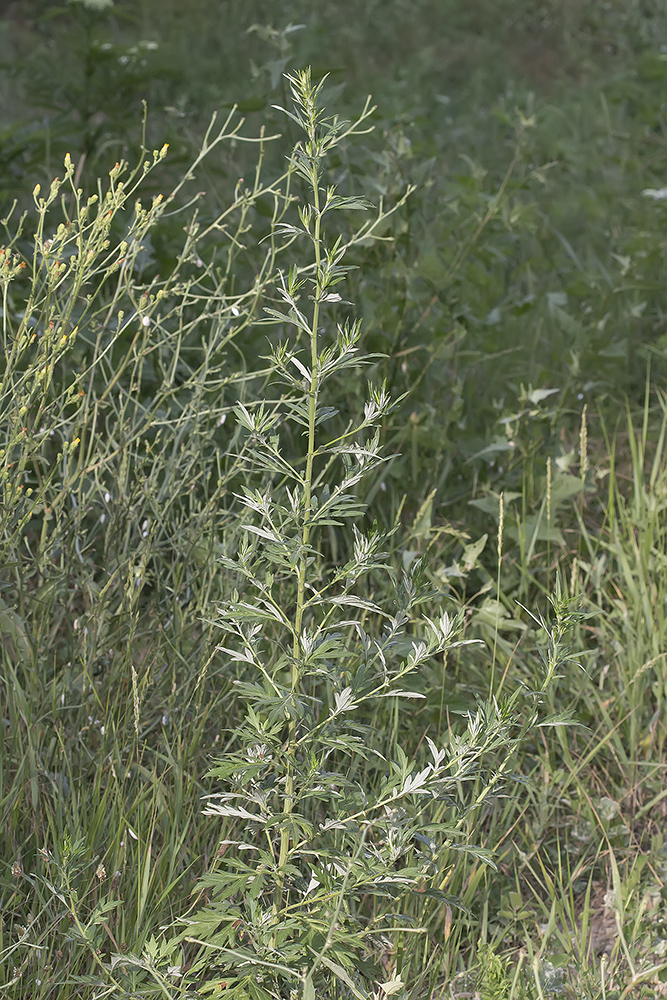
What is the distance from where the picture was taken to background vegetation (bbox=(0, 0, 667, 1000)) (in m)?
1.37

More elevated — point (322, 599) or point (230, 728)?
point (322, 599)

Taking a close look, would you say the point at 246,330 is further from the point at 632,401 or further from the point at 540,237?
the point at 540,237

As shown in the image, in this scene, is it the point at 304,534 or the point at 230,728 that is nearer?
the point at 304,534

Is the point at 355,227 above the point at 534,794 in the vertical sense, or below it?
above

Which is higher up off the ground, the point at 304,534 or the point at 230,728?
the point at 304,534

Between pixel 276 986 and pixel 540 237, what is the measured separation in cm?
345

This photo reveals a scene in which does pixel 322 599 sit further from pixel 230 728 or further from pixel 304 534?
pixel 230 728

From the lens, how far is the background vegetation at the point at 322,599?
4.49 feet

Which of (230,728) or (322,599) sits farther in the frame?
(230,728)

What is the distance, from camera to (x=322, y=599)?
1.35 meters

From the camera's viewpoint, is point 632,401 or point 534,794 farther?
point 632,401

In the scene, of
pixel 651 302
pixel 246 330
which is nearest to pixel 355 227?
pixel 246 330

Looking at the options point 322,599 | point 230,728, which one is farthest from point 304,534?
point 230,728

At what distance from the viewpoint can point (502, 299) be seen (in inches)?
142
